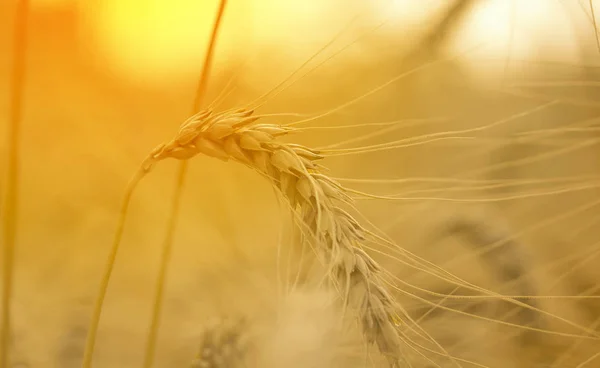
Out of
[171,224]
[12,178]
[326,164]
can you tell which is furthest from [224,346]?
[12,178]

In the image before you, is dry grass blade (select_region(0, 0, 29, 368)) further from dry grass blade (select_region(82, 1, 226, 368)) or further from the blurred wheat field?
dry grass blade (select_region(82, 1, 226, 368))

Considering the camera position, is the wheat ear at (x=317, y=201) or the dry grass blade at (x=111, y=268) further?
the dry grass blade at (x=111, y=268)

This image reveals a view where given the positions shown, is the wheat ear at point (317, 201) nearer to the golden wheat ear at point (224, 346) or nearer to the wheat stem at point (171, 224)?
the wheat stem at point (171, 224)

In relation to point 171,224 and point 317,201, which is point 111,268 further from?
point 317,201

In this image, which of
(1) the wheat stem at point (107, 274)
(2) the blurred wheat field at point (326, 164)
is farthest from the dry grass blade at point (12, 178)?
(1) the wheat stem at point (107, 274)

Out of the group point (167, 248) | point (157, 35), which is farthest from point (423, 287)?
point (157, 35)
